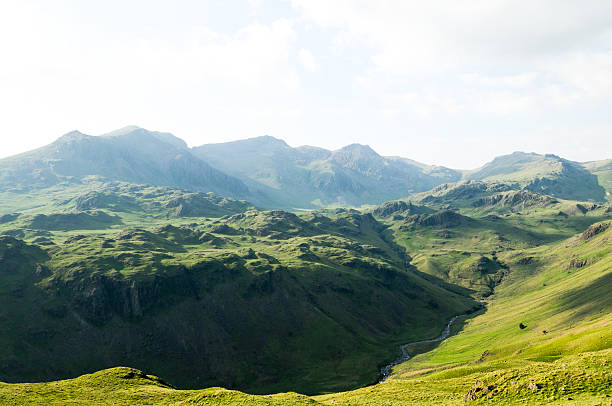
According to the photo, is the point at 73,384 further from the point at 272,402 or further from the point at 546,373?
the point at 546,373

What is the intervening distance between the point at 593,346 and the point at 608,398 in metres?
74.3

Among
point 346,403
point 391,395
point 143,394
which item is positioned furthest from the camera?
point 143,394

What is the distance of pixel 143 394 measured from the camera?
320ft

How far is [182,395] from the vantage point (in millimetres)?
95062

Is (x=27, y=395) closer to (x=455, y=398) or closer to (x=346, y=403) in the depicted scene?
(x=346, y=403)

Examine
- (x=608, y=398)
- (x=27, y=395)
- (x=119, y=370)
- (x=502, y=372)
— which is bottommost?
(x=119, y=370)

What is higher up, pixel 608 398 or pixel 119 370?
pixel 608 398

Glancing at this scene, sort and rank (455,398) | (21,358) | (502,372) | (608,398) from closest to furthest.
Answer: (608,398) → (502,372) → (455,398) → (21,358)

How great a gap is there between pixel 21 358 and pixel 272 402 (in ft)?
627

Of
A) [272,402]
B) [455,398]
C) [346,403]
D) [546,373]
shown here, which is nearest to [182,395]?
[272,402]

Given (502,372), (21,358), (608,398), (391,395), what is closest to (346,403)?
(391,395)

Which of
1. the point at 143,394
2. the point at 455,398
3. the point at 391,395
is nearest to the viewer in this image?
the point at 455,398

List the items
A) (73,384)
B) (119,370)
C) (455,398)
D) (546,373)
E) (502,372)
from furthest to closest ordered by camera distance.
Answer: (119,370) < (73,384) < (455,398) < (502,372) < (546,373)

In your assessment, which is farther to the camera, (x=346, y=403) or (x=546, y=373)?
(x=346, y=403)
